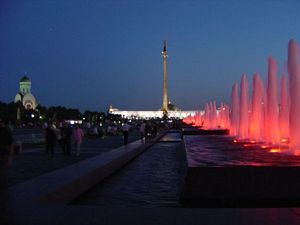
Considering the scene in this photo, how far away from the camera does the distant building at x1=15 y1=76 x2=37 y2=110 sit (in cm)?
15450

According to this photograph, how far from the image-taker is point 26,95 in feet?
517

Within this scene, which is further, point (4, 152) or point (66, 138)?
point (66, 138)

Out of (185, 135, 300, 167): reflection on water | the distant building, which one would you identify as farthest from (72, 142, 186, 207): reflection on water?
the distant building

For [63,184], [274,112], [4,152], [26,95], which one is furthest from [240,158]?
[26,95]

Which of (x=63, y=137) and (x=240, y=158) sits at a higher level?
(x=63, y=137)

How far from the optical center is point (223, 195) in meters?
9.55

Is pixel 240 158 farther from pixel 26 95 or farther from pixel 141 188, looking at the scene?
pixel 26 95

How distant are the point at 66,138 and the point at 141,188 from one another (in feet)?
33.2

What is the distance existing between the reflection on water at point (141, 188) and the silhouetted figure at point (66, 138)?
4.89m

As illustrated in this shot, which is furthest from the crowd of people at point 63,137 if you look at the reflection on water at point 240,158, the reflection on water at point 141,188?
the reflection on water at point 240,158

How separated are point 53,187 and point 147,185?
3598mm

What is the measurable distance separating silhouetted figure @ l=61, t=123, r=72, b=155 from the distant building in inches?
5071

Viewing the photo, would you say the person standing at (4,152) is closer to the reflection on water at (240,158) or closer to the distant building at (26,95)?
the reflection on water at (240,158)

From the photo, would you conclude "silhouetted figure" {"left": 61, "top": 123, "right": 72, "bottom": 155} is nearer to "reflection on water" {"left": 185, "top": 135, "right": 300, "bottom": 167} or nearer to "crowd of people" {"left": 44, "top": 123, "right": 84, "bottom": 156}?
"crowd of people" {"left": 44, "top": 123, "right": 84, "bottom": 156}
